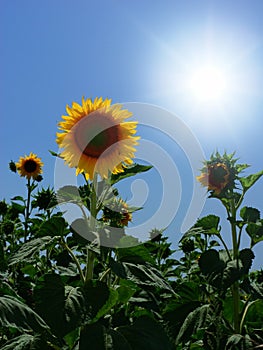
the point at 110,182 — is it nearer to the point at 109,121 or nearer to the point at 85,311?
the point at 109,121

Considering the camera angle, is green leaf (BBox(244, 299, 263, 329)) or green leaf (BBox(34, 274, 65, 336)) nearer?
green leaf (BBox(34, 274, 65, 336))

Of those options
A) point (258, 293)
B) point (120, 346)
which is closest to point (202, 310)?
point (258, 293)

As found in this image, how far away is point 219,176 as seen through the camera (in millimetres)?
2607

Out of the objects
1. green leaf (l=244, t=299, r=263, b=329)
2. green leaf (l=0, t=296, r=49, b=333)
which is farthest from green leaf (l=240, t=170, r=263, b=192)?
green leaf (l=0, t=296, r=49, b=333)

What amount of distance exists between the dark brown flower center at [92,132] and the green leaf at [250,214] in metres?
0.81

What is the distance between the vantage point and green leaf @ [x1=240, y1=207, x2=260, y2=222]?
250 centimetres

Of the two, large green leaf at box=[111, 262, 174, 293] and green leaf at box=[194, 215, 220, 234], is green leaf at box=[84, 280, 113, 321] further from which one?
green leaf at box=[194, 215, 220, 234]

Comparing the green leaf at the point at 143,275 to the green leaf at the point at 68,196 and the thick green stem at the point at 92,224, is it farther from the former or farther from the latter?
the green leaf at the point at 68,196

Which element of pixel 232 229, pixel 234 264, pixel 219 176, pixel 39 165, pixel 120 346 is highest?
pixel 39 165

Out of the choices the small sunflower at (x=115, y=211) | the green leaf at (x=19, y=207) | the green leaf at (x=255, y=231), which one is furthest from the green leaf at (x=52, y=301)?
the green leaf at (x=19, y=207)

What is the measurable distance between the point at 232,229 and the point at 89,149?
84cm

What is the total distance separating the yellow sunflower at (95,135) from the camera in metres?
2.24

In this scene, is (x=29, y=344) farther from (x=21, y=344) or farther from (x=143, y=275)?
(x=143, y=275)

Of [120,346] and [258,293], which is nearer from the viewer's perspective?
[120,346]
